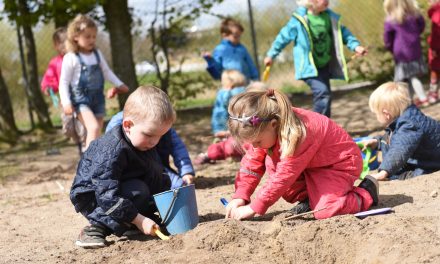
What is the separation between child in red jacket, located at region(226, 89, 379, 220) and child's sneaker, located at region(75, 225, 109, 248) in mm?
759

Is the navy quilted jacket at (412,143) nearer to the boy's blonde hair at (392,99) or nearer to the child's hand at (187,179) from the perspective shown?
the boy's blonde hair at (392,99)

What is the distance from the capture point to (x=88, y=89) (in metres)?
6.71

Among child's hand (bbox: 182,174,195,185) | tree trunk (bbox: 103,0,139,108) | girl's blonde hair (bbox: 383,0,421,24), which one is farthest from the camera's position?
tree trunk (bbox: 103,0,139,108)

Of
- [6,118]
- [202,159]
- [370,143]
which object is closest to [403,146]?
[370,143]

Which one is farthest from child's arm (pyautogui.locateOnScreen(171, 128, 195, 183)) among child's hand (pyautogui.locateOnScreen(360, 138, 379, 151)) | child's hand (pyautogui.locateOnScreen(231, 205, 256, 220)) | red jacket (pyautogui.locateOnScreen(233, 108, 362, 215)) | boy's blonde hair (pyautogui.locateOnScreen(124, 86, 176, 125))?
child's hand (pyautogui.locateOnScreen(360, 138, 379, 151))

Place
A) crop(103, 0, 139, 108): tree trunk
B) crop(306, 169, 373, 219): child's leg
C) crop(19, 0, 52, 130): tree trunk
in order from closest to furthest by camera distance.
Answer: crop(306, 169, 373, 219): child's leg → crop(103, 0, 139, 108): tree trunk → crop(19, 0, 52, 130): tree trunk

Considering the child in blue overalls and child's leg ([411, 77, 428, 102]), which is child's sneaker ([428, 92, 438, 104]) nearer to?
child's leg ([411, 77, 428, 102])

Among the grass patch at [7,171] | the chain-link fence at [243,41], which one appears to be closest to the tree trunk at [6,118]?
the chain-link fence at [243,41]

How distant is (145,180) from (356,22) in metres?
9.28

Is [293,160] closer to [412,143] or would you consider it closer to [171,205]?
[171,205]

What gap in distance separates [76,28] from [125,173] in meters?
2.77

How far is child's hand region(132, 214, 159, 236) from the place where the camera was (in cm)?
388

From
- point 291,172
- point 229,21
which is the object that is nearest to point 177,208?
point 291,172

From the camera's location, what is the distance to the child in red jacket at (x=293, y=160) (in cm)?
388
